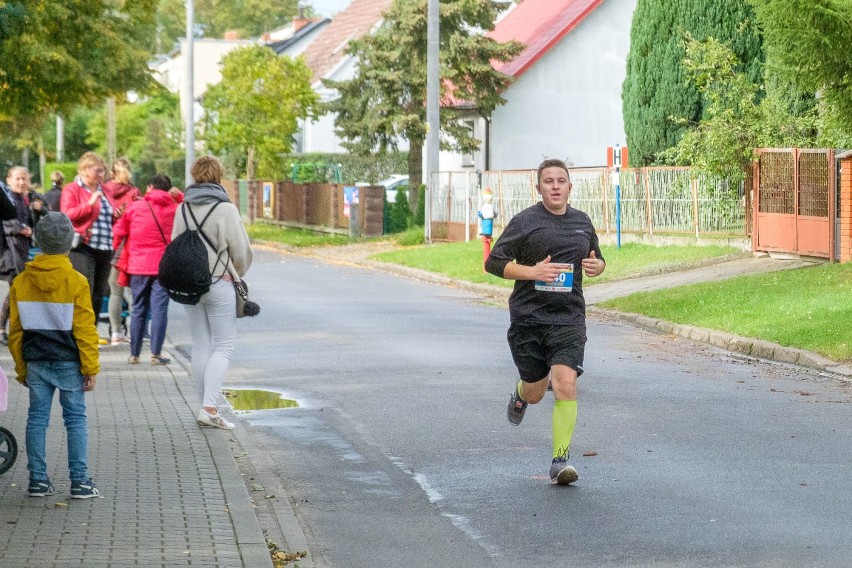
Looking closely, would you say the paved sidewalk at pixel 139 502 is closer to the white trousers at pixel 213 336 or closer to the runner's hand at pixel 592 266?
the white trousers at pixel 213 336

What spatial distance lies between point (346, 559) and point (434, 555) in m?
0.39

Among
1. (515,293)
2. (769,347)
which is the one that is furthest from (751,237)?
(515,293)

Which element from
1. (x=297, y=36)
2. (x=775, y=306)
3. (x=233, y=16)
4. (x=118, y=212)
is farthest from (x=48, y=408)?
(x=233, y=16)

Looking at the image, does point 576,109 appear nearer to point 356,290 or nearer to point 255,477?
point 356,290

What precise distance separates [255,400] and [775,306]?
Result: 790 cm

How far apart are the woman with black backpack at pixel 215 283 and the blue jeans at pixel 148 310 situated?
3.01m

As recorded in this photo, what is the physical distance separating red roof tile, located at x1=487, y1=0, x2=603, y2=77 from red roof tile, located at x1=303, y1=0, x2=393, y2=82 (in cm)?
1507

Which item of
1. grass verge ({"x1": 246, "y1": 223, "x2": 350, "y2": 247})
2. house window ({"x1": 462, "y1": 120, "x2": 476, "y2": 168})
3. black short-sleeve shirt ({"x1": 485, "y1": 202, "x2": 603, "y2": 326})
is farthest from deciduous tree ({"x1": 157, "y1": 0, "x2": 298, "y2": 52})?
black short-sleeve shirt ({"x1": 485, "y1": 202, "x2": 603, "y2": 326})

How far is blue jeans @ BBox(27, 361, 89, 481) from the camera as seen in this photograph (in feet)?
23.8

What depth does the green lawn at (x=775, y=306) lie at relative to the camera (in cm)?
1478

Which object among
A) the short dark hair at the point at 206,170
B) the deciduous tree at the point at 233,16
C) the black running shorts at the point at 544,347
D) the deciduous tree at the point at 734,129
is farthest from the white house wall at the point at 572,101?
the deciduous tree at the point at 233,16

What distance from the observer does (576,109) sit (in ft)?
143

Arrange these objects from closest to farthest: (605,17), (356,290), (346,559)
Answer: (346,559) → (356,290) → (605,17)

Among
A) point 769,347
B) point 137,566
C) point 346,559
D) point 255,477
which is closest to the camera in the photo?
point 137,566
